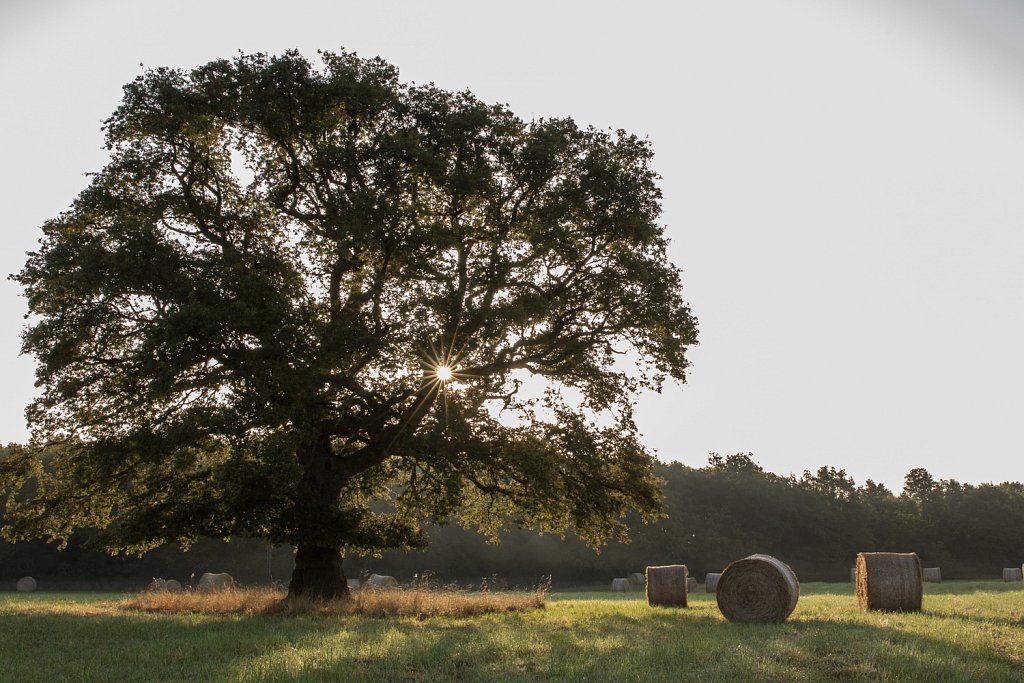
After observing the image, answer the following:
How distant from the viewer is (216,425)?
1767 cm

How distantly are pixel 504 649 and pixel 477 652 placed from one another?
50cm

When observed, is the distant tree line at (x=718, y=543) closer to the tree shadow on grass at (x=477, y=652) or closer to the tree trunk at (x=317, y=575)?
the tree trunk at (x=317, y=575)

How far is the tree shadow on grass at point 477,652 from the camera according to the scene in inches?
400

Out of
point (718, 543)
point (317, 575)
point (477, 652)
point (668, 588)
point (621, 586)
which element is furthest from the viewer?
point (718, 543)

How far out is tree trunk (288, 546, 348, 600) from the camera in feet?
69.9

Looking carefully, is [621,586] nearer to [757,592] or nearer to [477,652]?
[757,592]

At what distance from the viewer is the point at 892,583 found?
1983 cm

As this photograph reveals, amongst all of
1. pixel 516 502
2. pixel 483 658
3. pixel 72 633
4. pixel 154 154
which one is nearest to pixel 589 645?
pixel 483 658

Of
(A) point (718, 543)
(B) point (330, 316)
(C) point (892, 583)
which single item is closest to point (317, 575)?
(B) point (330, 316)

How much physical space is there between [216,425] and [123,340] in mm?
3991

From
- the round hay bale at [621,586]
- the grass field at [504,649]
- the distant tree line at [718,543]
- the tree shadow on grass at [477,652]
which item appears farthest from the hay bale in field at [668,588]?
the distant tree line at [718,543]

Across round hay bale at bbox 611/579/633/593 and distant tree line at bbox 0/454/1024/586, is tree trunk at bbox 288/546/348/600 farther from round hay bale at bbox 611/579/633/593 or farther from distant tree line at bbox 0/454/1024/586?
distant tree line at bbox 0/454/1024/586

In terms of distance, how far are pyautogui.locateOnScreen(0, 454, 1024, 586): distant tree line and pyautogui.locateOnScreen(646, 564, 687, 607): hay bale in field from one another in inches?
1253

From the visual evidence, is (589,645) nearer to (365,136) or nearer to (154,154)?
(365,136)
